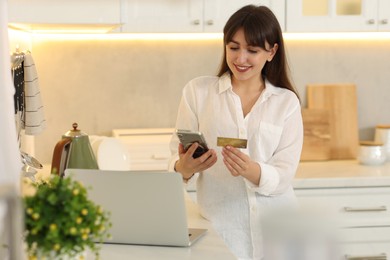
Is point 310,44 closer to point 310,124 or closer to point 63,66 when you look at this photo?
point 310,124

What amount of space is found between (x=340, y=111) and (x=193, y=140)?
1.94m

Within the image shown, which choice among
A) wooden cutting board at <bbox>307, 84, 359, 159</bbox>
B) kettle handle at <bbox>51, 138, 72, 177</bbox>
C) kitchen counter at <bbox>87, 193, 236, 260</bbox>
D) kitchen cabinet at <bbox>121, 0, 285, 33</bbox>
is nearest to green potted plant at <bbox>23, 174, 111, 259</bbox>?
kitchen counter at <bbox>87, 193, 236, 260</bbox>

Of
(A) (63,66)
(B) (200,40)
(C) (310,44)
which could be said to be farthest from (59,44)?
(C) (310,44)

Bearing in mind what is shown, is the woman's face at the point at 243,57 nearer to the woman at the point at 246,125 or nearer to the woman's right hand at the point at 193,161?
the woman at the point at 246,125

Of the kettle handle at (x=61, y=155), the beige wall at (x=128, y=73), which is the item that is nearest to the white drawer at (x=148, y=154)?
the beige wall at (x=128, y=73)

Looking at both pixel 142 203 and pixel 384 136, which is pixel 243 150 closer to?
pixel 142 203

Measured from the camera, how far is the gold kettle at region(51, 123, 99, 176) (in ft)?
6.67

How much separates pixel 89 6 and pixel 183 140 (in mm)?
1299

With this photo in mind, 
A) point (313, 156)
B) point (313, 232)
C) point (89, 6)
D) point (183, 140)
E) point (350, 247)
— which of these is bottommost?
point (350, 247)

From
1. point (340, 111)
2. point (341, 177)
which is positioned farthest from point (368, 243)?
point (340, 111)

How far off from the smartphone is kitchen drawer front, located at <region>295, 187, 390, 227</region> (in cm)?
119

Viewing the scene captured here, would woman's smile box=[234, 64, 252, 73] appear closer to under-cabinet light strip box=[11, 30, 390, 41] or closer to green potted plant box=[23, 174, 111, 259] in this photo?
green potted plant box=[23, 174, 111, 259]

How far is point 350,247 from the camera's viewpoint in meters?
3.29

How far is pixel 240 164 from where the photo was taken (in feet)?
7.27
